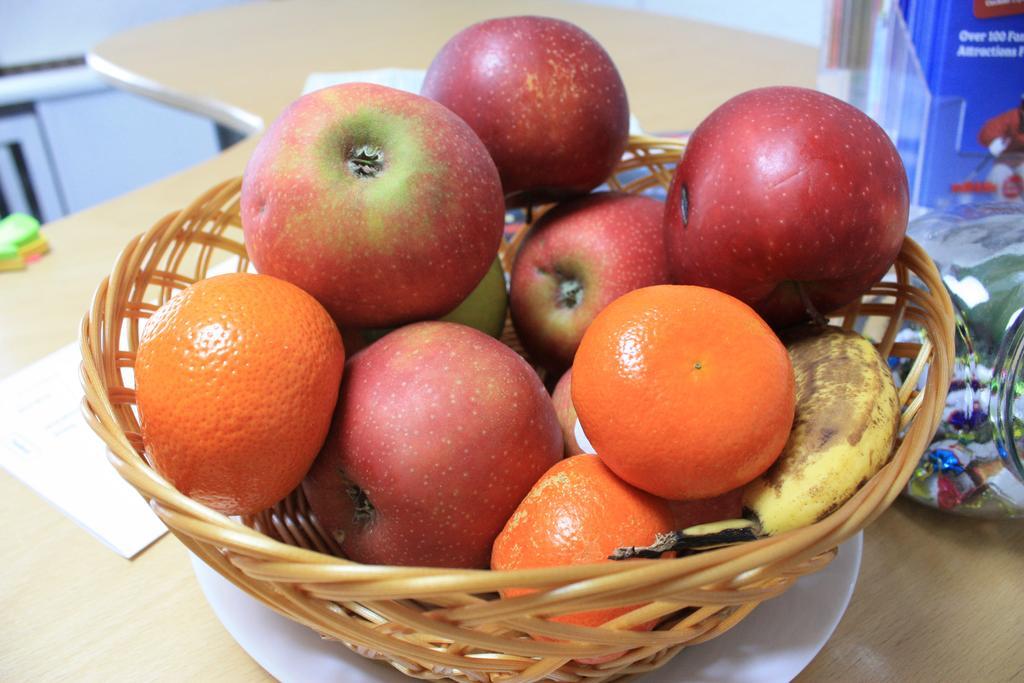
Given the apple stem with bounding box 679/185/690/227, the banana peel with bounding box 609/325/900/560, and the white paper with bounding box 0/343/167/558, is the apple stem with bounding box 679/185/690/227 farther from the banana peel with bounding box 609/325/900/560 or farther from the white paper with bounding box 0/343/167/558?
the white paper with bounding box 0/343/167/558

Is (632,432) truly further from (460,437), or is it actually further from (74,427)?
(74,427)

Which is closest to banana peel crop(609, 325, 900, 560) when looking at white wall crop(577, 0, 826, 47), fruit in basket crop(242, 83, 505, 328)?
fruit in basket crop(242, 83, 505, 328)

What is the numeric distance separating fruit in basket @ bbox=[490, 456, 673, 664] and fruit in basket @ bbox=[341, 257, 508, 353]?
19cm

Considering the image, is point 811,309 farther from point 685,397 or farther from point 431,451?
point 431,451

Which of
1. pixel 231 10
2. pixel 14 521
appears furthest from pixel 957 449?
pixel 231 10

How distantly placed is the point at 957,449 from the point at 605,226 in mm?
297

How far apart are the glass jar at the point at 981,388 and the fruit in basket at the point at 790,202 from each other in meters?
0.08

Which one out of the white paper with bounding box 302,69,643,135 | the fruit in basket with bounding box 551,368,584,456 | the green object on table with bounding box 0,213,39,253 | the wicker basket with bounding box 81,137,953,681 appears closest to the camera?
the wicker basket with bounding box 81,137,953,681

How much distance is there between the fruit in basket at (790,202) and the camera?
0.49 m

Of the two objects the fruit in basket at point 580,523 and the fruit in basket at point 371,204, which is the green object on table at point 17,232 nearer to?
the fruit in basket at point 371,204

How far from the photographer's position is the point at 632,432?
42 cm

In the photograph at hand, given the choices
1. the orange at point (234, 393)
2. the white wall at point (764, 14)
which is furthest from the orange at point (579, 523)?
the white wall at point (764, 14)

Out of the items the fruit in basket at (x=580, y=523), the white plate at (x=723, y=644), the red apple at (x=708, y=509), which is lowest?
the white plate at (x=723, y=644)

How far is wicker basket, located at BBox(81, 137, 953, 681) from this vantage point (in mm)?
337
